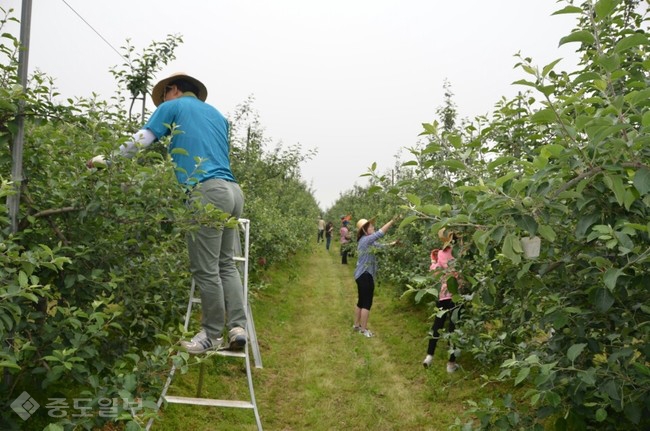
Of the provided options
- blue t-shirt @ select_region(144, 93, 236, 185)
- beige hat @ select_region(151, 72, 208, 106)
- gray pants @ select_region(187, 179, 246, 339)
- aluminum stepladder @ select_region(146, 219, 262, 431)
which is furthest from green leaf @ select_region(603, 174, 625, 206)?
beige hat @ select_region(151, 72, 208, 106)

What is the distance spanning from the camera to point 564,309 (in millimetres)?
2270

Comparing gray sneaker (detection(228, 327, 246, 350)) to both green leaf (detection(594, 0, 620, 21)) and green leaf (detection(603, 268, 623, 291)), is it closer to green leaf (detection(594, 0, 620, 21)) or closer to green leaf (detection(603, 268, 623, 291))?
green leaf (detection(603, 268, 623, 291))

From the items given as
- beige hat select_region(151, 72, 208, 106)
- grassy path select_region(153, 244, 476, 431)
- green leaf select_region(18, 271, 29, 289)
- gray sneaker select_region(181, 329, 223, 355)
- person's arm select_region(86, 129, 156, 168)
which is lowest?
grassy path select_region(153, 244, 476, 431)

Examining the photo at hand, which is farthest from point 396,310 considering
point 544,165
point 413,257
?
point 544,165

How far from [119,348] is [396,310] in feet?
23.2

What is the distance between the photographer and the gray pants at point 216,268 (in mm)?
3570

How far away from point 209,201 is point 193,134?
→ 1.59 feet

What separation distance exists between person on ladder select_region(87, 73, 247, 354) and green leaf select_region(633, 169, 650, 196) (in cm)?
247

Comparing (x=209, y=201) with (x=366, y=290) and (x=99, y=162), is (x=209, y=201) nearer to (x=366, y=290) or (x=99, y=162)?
(x=99, y=162)

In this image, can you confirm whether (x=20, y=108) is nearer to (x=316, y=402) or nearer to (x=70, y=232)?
(x=70, y=232)

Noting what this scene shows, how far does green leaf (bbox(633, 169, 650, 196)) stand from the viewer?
1.71 m

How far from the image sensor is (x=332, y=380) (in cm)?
573

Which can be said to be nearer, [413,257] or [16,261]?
[16,261]

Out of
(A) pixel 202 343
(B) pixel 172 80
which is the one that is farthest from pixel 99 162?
(B) pixel 172 80
